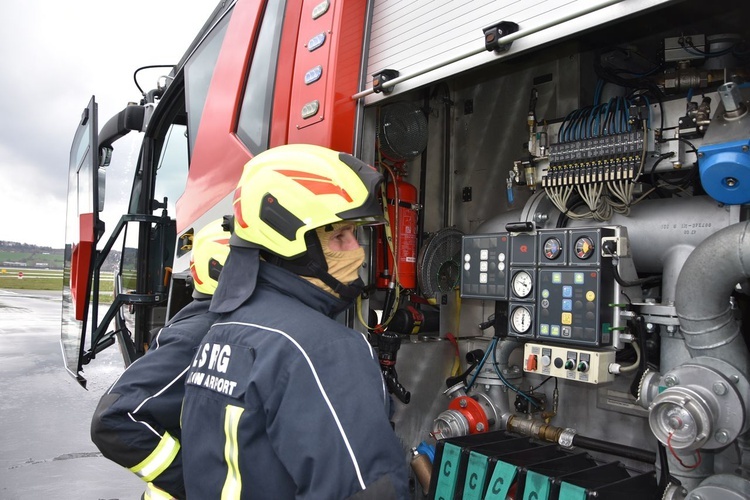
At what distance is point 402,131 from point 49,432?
4.81 metres

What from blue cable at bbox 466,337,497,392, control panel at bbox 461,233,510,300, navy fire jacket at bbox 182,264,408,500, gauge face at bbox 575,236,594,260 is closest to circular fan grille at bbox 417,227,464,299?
control panel at bbox 461,233,510,300

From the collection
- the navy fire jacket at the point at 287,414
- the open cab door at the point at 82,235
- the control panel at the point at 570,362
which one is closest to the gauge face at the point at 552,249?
the control panel at the point at 570,362

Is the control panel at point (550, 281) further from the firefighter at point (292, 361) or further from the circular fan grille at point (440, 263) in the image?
the firefighter at point (292, 361)

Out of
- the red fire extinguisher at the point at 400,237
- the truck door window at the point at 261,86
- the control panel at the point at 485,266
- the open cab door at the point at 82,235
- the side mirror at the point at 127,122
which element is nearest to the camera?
the control panel at the point at 485,266

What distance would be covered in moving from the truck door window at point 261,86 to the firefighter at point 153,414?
1.11 meters

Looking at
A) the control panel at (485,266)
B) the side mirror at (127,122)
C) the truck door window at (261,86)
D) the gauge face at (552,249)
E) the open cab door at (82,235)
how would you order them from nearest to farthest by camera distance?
the gauge face at (552,249), the control panel at (485,266), the truck door window at (261,86), the open cab door at (82,235), the side mirror at (127,122)

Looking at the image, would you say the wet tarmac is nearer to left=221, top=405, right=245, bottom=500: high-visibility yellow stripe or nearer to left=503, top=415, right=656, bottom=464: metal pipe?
left=503, top=415, right=656, bottom=464: metal pipe

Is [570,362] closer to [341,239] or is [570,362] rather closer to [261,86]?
[341,239]

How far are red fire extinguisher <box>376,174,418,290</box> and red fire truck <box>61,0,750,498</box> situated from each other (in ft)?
0.05

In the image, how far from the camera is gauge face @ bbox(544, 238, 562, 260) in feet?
8.13

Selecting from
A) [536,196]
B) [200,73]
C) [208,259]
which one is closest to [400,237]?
[536,196]

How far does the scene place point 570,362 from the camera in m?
2.40

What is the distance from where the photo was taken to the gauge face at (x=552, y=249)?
248 cm

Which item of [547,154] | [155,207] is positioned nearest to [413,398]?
[547,154]
